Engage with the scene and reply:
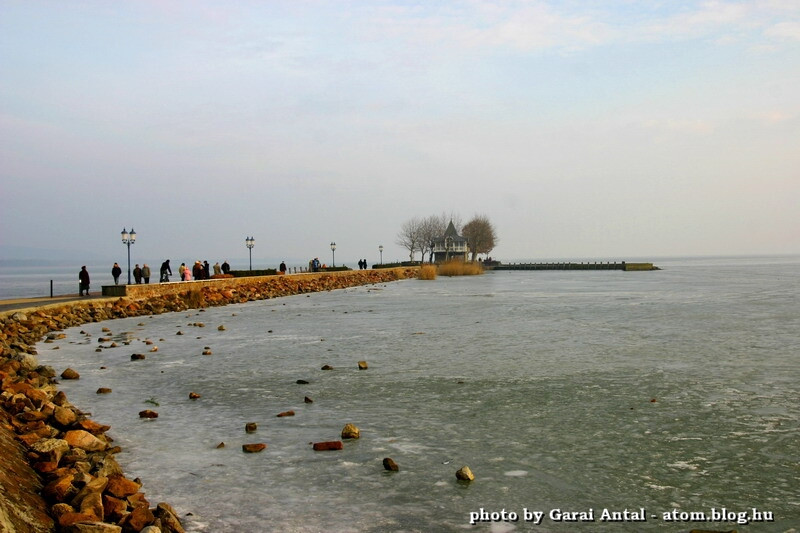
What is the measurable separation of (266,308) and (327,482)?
26344 mm

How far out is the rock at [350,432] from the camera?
7945 mm

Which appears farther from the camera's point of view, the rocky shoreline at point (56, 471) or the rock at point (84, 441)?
the rock at point (84, 441)

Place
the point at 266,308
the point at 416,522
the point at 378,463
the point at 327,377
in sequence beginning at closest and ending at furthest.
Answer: the point at 416,522
the point at 378,463
the point at 327,377
the point at 266,308

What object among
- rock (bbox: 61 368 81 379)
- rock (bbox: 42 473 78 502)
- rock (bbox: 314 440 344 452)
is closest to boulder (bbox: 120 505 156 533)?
rock (bbox: 42 473 78 502)

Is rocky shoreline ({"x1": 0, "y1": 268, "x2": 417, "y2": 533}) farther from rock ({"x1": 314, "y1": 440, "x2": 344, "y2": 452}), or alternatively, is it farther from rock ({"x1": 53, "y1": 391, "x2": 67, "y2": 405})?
rock ({"x1": 314, "y1": 440, "x2": 344, "y2": 452})

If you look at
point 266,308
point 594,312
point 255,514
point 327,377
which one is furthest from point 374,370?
point 266,308

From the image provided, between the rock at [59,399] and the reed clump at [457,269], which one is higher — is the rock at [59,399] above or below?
below

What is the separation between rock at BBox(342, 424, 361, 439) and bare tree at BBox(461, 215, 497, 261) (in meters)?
124

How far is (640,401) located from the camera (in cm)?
987

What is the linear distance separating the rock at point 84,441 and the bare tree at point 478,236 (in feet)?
409

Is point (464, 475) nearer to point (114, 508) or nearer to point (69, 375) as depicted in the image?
point (114, 508)

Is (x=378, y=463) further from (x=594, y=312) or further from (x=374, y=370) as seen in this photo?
(x=594, y=312)

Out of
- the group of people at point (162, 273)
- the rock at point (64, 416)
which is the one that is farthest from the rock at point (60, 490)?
the group of people at point (162, 273)

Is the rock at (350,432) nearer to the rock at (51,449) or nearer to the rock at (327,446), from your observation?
the rock at (327,446)
